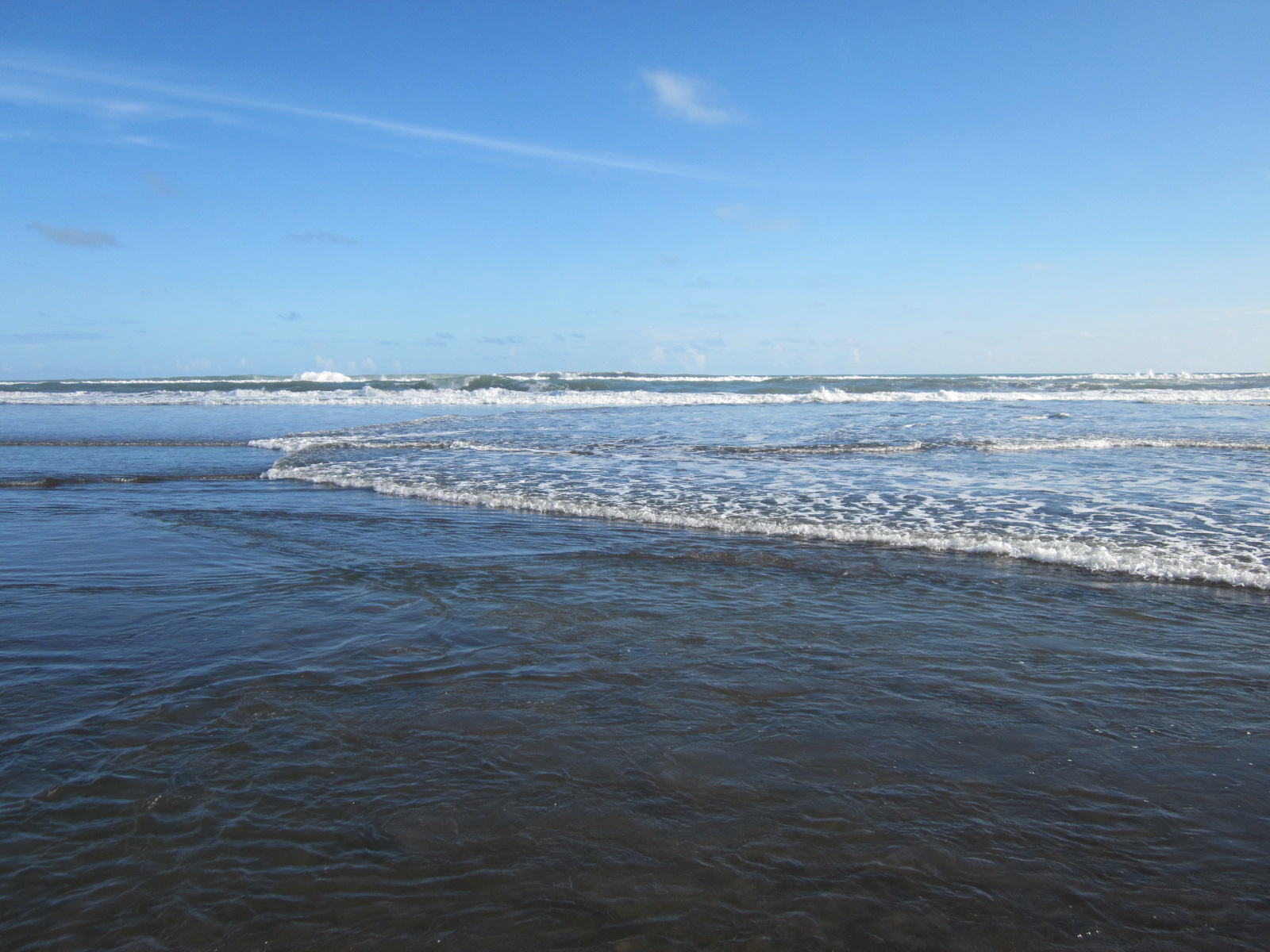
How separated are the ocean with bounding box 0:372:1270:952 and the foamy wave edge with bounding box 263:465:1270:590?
5cm

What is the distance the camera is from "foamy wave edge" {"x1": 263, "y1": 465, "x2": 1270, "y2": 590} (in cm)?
639

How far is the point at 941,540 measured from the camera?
7574mm

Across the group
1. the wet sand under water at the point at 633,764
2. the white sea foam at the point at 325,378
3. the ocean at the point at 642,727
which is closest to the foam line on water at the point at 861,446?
the ocean at the point at 642,727

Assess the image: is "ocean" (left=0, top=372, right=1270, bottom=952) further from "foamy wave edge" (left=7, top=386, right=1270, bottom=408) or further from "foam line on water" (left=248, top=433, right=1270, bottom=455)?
"foamy wave edge" (left=7, top=386, right=1270, bottom=408)

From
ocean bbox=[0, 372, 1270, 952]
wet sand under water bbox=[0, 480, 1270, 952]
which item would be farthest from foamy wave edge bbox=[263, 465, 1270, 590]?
wet sand under water bbox=[0, 480, 1270, 952]

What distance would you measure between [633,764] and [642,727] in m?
0.36

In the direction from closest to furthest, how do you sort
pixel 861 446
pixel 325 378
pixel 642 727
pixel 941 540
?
pixel 642 727
pixel 941 540
pixel 861 446
pixel 325 378

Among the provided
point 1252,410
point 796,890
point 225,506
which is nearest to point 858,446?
point 225,506

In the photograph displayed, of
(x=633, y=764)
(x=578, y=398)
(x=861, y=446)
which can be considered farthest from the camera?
(x=578, y=398)

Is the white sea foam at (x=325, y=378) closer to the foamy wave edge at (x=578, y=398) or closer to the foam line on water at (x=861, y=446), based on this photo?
the foamy wave edge at (x=578, y=398)

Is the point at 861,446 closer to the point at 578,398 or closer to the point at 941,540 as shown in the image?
the point at 941,540

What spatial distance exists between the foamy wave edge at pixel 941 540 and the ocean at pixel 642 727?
0.15ft

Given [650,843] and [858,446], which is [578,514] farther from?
[858,446]

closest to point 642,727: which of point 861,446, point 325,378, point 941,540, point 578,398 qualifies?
point 941,540
